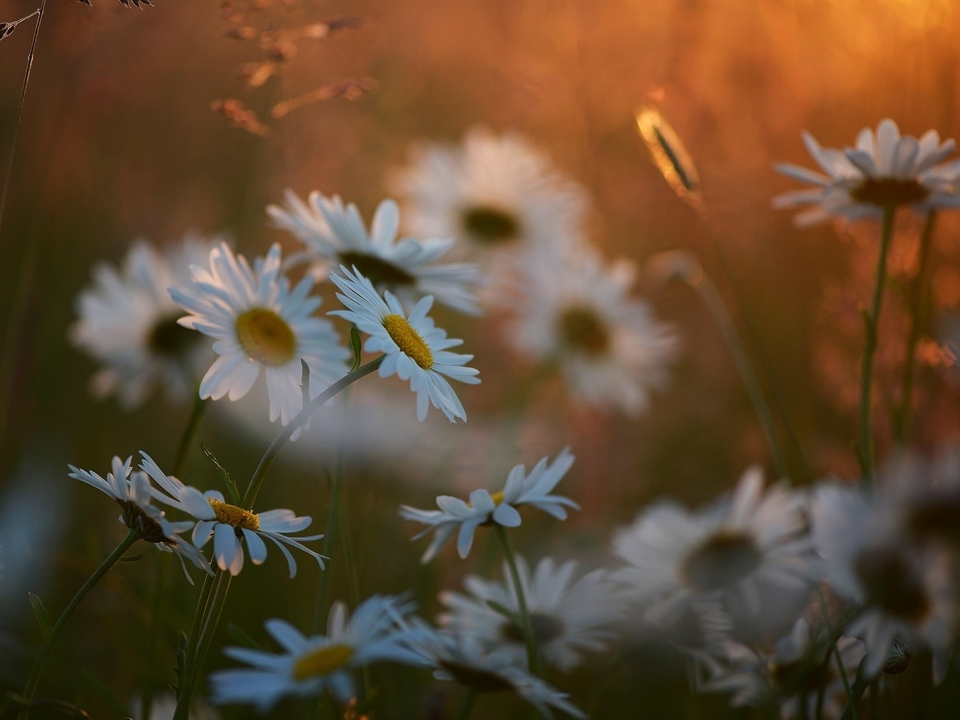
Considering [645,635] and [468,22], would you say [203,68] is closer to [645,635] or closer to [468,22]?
[468,22]

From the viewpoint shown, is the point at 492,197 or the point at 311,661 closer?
the point at 311,661

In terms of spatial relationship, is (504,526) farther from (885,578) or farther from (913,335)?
(913,335)

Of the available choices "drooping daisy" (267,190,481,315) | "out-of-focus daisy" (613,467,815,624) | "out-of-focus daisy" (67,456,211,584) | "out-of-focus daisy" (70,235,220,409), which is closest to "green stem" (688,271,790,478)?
"out-of-focus daisy" (613,467,815,624)

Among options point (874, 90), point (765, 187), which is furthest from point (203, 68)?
point (874, 90)

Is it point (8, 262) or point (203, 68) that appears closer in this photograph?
point (8, 262)

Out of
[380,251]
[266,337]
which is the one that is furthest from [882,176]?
[266,337]

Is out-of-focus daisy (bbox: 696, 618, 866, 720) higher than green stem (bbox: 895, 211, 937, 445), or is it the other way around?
green stem (bbox: 895, 211, 937, 445)

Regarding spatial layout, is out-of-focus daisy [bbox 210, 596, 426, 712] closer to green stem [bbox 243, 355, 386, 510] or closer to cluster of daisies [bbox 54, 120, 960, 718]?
cluster of daisies [bbox 54, 120, 960, 718]
